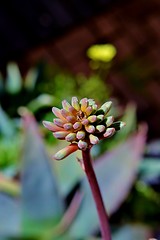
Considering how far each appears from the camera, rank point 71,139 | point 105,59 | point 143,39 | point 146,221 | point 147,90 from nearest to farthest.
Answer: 1. point 71,139
2. point 146,221
3. point 105,59
4. point 147,90
5. point 143,39

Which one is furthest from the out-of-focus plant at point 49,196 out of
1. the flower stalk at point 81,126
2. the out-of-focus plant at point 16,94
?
the flower stalk at point 81,126

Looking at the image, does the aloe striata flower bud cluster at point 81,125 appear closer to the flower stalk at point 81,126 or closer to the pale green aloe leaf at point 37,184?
A: the flower stalk at point 81,126

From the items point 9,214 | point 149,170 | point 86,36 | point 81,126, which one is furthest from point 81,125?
point 86,36

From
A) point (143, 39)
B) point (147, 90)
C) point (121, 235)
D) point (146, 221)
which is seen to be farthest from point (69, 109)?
point (143, 39)

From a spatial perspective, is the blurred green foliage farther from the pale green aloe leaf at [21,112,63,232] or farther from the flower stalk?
the flower stalk

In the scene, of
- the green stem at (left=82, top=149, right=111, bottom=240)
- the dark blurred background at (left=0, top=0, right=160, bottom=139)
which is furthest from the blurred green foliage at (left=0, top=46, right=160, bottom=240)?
the dark blurred background at (left=0, top=0, right=160, bottom=139)

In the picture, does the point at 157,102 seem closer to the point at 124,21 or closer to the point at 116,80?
the point at 116,80
